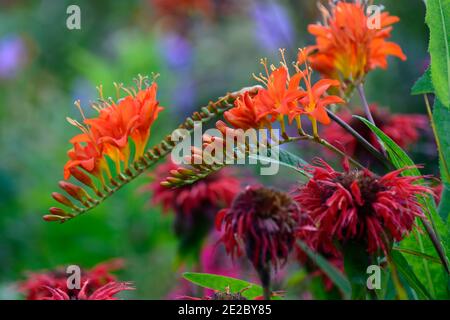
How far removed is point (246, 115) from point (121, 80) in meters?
2.34

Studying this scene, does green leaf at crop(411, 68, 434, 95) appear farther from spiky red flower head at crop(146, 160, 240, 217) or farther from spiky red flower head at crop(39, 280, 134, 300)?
spiky red flower head at crop(146, 160, 240, 217)

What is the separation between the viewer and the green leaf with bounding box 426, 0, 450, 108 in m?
0.87

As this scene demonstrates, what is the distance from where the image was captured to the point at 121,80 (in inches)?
123

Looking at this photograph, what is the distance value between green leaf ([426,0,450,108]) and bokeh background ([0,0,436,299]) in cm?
79

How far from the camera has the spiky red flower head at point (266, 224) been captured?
0.77 metres

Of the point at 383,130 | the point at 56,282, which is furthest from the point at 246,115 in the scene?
the point at 383,130

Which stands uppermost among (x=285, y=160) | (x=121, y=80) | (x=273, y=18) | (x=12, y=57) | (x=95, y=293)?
(x=12, y=57)

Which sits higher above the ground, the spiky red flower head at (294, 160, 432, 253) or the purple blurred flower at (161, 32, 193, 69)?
the purple blurred flower at (161, 32, 193, 69)

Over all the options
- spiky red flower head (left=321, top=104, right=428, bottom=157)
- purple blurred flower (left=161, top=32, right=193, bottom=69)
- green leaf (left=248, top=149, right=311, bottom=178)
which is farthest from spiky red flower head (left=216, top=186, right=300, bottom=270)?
purple blurred flower (left=161, top=32, right=193, bottom=69)

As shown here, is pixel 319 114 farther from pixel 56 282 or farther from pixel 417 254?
pixel 56 282

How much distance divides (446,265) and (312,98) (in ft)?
0.76

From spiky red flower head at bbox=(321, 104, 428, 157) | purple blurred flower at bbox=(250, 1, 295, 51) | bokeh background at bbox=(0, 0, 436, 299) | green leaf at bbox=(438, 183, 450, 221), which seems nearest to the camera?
green leaf at bbox=(438, 183, 450, 221)

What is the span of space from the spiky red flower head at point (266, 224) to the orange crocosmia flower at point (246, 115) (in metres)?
0.08

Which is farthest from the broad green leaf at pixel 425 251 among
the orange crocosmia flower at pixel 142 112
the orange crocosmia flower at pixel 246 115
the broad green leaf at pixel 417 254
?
the orange crocosmia flower at pixel 142 112
